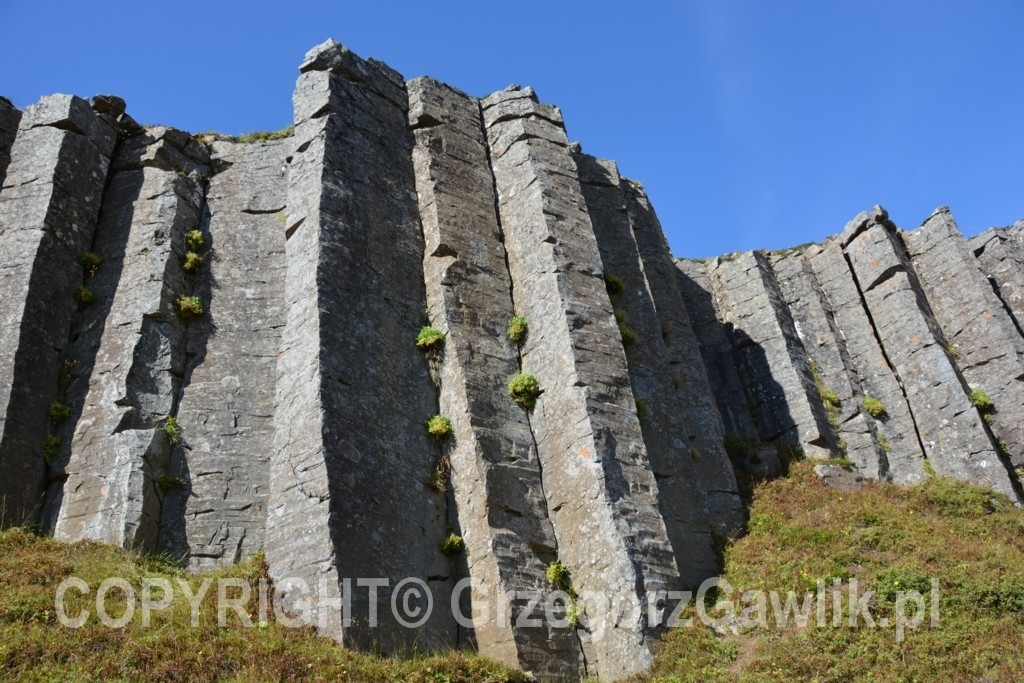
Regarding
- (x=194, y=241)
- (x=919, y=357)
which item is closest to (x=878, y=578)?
(x=919, y=357)

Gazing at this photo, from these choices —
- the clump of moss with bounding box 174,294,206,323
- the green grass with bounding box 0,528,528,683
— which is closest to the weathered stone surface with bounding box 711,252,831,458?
the green grass with bounding box 0,528,528,683

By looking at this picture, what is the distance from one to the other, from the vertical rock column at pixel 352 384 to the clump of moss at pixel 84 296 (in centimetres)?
355

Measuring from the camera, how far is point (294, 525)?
499 inches

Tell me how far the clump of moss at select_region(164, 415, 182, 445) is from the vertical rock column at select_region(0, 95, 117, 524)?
1864 millimetres

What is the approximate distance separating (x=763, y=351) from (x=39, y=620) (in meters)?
17.0

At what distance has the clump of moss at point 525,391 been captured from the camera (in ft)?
51.0

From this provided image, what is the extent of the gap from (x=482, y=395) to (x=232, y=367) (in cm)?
430

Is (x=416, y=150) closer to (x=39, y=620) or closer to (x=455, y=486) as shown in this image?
(x=455, y=486)

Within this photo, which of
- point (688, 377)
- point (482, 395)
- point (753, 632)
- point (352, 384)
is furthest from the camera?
point (688, 377)

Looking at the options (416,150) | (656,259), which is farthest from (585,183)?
(416,150)

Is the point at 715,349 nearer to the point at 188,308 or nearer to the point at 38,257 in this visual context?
the point at 188,308

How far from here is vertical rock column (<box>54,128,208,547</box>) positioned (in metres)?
13.3

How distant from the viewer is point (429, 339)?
15.9 m

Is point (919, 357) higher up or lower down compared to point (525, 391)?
higher up
